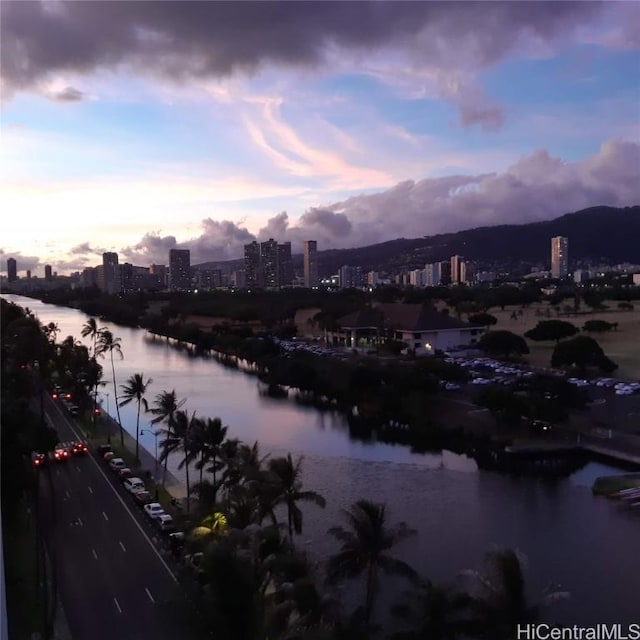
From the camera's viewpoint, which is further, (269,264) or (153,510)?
(269,264)

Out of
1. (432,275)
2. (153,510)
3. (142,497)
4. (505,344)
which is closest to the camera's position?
(153,510)

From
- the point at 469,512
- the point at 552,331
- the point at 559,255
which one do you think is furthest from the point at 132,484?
the point at 559,255

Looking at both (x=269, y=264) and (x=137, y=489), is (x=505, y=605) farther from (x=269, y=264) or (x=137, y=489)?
(x=269, y=264)

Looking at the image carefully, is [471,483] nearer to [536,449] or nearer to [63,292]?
[536,449]

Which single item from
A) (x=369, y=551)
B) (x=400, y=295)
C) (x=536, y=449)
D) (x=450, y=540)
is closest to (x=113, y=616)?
(x=369, y=551)

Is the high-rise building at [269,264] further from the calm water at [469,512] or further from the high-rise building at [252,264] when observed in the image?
the calm water at [469,512]

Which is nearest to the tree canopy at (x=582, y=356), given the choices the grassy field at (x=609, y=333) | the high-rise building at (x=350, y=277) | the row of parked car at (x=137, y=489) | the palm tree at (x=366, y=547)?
the grassy field at (x=609, y=333)
